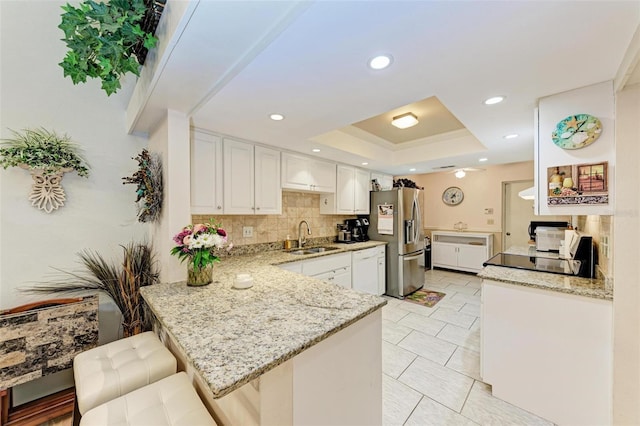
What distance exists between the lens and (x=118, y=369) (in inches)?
49.8

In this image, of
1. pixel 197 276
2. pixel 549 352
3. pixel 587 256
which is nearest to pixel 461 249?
pixel 587 256

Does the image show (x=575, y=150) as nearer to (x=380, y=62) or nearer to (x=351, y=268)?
(x=380, y=62)

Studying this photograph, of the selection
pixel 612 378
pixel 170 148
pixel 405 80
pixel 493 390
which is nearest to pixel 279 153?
pixel 170 148

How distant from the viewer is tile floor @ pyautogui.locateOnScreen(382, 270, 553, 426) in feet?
5.34

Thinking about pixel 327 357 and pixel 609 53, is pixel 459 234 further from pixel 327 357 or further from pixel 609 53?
pixel 327 357

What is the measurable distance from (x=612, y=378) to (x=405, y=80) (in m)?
2.11

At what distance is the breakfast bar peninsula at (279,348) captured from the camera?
834 millimetres

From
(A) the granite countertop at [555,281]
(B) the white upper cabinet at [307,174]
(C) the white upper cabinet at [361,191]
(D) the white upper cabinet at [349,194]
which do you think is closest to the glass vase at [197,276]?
(B) the white upper cabinet at [307,174]

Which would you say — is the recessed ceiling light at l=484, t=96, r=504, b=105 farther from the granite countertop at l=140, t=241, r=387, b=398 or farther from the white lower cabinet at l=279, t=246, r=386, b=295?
the white lower cabinet at l=279, t=246, r=386, b=295

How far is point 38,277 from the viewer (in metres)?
1.79

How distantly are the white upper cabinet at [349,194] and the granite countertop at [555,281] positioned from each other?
2131mm

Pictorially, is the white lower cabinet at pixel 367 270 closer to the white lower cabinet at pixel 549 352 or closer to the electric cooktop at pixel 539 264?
the electric cooktop at pixel 539 264

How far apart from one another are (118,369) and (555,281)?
9.06ft

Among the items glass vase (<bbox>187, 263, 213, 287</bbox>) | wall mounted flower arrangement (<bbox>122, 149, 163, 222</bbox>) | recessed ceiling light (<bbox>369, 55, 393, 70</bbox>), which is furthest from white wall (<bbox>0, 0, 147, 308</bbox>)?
recessed ceiling light (<bbox>369, 55, 393, 70</bbox>)
